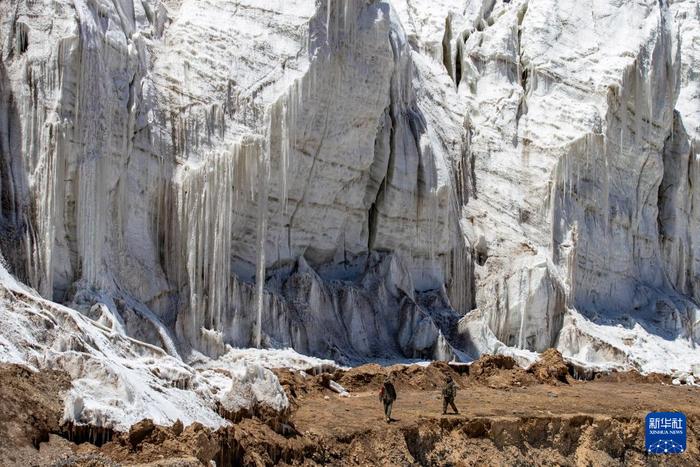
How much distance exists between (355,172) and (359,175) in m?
0.31

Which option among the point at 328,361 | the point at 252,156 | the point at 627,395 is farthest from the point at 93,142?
the point at 627,395

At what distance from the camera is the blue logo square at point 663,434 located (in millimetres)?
26062

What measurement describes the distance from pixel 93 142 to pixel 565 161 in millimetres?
19262

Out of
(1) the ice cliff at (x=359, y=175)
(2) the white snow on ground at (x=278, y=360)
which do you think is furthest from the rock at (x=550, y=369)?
(2) the white snow on ground at (x=278, y=360)

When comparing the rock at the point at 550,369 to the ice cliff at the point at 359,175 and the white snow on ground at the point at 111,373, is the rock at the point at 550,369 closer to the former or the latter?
the ice cliff at the point at 359,175

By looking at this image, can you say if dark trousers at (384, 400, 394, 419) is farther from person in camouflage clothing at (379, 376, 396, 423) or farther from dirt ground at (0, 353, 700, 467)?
dirt ground at (0, 353, 700, 467)

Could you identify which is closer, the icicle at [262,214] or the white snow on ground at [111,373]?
the white snow on ground at [111,373]

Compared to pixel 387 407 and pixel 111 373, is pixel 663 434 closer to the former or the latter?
pixel 387 407

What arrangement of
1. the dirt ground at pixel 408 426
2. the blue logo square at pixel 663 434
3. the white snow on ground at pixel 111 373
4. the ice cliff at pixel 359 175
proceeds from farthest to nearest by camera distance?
1. the blue logo square at pixel 663 434
2. the ice cliff at pixel 359 175
3. the white snow on ground at pixel 111 373
4. the dirt ground at pixel 408 426

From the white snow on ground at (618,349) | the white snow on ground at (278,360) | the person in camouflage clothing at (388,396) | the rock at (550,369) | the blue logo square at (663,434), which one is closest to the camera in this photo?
the person in camouflage clothing at (388,396)

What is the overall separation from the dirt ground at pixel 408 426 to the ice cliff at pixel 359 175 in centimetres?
222

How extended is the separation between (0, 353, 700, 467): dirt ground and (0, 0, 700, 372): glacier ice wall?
2.55 m

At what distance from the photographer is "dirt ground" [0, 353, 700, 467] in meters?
16.0

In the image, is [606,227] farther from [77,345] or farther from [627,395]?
[77,345]
